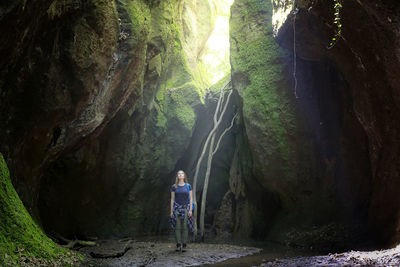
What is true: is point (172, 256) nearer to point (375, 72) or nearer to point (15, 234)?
point (15, 234)

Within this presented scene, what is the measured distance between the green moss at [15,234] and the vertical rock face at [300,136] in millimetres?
6848

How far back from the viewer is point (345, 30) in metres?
6.47

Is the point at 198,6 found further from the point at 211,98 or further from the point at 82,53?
the point at 82,53

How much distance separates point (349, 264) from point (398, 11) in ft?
12.0

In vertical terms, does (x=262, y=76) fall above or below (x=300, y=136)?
above

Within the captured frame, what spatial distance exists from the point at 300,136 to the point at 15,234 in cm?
755

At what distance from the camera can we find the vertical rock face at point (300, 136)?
8656mm

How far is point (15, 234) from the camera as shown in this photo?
426 centimetres

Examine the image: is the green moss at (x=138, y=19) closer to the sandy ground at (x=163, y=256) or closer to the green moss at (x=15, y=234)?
the green moss at (x=15, y=234)

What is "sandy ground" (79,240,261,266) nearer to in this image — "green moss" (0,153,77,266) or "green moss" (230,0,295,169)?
"green moss" (0,153,77,266)

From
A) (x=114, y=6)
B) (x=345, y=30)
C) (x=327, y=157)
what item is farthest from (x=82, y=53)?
(x=327, y=157)

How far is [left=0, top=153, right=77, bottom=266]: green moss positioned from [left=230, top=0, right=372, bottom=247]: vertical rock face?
270 inches

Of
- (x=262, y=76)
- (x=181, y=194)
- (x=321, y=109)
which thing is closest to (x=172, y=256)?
(x=181, y=194)

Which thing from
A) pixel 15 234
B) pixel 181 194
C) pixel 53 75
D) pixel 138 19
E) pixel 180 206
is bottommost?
pixel 15 234
